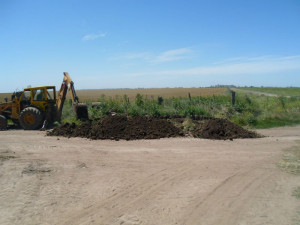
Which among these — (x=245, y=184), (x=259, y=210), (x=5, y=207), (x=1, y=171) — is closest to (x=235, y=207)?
(x=259, y=210)

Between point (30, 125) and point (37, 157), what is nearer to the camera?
point (37, 157)

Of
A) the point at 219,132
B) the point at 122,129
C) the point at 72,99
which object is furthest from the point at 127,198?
the point at 72,99

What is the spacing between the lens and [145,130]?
13000 mm

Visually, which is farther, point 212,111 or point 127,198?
point 212,111

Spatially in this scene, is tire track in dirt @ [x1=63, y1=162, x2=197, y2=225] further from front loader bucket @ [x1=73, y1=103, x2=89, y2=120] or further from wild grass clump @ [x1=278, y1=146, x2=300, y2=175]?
front loader bucket @ [x1=73, y1=103, x2=89, y2=120]

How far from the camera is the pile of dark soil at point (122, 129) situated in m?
12.7

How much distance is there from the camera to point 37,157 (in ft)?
29.0

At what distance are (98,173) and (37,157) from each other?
263 centimetres

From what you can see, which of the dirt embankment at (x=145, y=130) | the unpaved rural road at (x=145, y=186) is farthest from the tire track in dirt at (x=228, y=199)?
the dirt embankment at (x=145, y=130)

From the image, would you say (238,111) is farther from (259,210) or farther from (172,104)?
(259,210)

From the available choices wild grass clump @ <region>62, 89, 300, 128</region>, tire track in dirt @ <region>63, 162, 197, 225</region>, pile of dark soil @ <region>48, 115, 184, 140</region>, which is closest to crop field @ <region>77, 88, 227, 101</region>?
wild grass clump @ <region>62, 89, 300, 128</region>

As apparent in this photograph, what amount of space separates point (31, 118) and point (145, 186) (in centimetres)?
1128

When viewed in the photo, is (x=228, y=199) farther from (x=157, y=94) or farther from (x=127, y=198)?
(x=157, y=94)

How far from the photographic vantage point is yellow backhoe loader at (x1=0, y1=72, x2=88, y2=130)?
1561 centimetres
